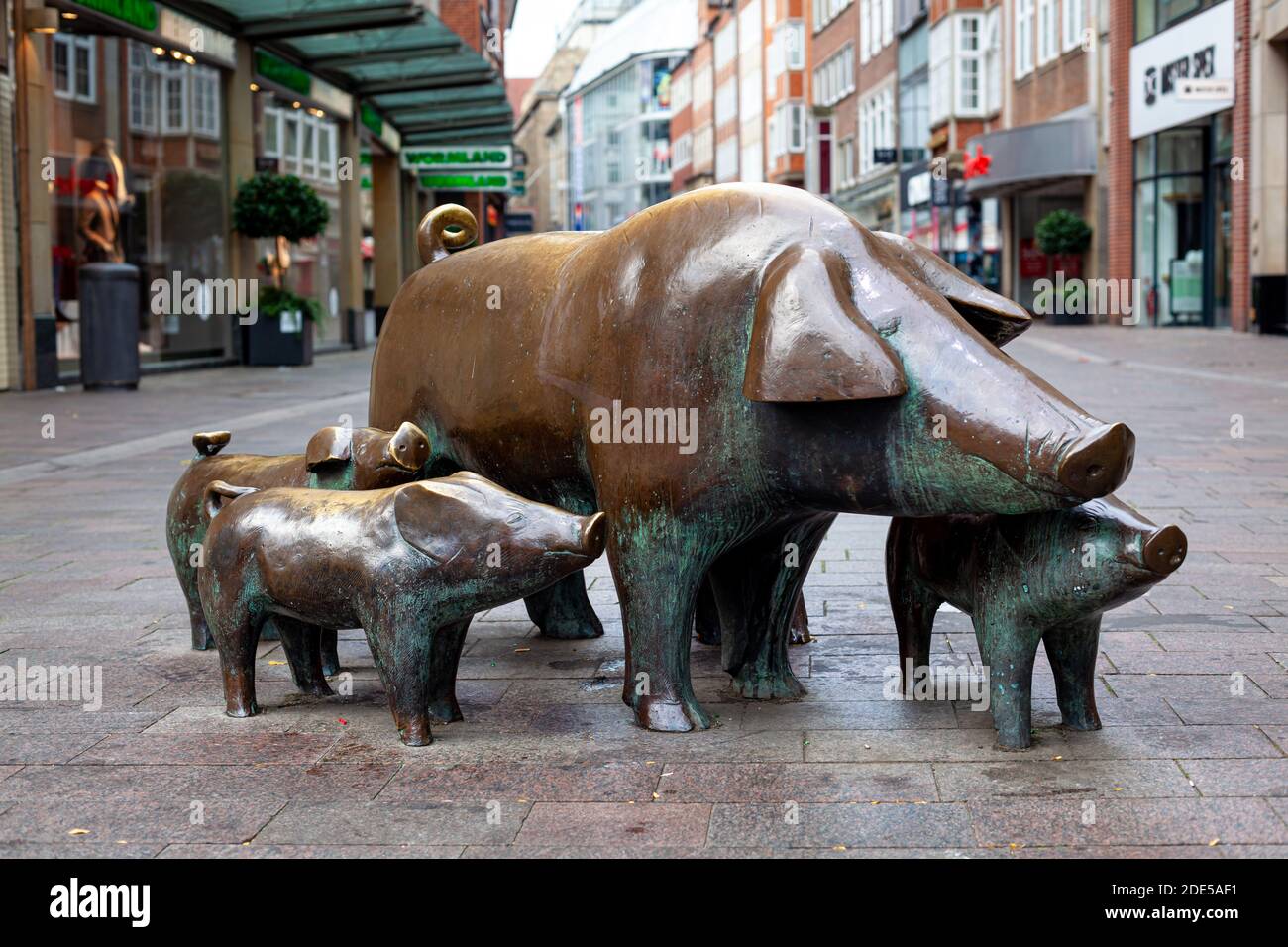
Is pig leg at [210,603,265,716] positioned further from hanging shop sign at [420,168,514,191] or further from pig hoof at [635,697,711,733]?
hanging shop sign at [420,168,514,191]

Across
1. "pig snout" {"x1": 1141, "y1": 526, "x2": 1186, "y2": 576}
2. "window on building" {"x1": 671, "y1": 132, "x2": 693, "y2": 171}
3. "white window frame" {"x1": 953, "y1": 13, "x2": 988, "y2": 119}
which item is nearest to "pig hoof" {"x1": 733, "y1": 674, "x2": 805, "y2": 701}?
"pig snout" {"x1": 1141, "y1": 526, "x2": 1186, "y2": 576}

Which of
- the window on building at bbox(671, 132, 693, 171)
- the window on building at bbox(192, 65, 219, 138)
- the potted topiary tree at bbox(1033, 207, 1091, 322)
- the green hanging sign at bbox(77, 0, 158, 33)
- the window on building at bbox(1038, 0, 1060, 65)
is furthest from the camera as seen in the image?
the window on building at bbox(671, 132, 693, 171)

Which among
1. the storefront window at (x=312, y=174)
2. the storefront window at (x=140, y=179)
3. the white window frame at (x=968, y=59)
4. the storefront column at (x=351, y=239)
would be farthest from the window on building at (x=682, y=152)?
the storefront window at (x=140, y=179)

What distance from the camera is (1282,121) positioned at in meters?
27.6

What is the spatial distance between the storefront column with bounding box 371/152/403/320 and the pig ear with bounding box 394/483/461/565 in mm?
31396

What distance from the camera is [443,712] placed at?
452 centimetres

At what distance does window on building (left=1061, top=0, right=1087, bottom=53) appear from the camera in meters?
37.7

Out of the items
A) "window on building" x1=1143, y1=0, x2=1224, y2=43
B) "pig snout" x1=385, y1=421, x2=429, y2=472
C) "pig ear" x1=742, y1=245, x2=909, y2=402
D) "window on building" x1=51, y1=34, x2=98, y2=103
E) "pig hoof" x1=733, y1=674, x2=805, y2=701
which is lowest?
"pig hoof" x1=733, y1=674, x2=805, y2=701

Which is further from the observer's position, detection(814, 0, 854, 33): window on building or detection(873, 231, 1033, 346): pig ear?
detection(814, 0, 854, 33): window on building

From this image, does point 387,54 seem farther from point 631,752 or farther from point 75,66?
point 631,752

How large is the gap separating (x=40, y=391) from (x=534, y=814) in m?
17.0

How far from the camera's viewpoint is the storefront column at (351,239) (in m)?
31.0

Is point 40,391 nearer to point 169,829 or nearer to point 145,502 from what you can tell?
point 145,502

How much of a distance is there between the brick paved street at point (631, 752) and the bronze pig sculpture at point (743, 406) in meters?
0.38
